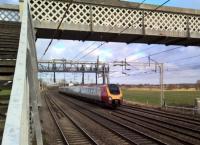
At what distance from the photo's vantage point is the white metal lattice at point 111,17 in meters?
15.0

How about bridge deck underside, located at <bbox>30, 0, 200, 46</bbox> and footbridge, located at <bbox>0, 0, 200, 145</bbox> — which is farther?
bridge deck underside, located at <bbox>30, 0, 200, 46</bbox>

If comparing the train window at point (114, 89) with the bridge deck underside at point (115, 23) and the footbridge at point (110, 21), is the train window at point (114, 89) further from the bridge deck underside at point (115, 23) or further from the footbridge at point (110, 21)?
the bridge deck underside at point (115, 23)

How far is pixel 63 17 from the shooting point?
14.3 meters

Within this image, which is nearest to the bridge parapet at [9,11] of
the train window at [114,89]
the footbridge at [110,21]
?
the footbridge at [110,21]

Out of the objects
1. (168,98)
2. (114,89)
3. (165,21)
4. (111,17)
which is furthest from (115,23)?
(168,98)

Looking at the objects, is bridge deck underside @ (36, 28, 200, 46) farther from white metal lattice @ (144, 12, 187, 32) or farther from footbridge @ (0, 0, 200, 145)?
white metal lattice @ (144, 12, 187, 32)

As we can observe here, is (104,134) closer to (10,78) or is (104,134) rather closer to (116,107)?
(10,78)

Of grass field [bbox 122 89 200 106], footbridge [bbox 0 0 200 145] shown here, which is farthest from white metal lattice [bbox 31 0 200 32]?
grass field [bbox 122 89 200 106]

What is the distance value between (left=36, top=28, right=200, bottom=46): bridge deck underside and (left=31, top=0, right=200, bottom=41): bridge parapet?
303 mm

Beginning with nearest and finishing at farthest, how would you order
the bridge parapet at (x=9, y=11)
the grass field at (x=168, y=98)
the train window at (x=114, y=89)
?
the bridge parapet at (x=9, y=11)
the train window at (x=114, y=89)
the grass field at (x=168, y=98)

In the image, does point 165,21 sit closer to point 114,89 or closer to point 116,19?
point 116,19

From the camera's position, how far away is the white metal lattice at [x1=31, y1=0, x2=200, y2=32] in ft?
49.4

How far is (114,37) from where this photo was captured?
55.6 ft

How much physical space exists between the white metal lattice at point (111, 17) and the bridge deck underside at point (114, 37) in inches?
17.7
